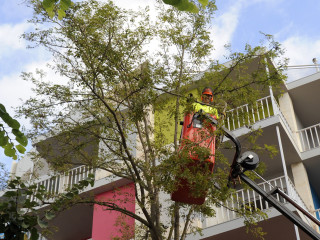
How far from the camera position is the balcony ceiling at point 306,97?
1838 centimetres

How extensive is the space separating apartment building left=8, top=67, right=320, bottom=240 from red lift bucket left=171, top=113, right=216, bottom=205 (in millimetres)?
2112

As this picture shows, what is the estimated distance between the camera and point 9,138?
16.3ft

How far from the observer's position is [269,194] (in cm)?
875

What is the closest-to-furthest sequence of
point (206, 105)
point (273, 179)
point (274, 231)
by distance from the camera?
point (206, 105) → point (274, 231) → point (273, 179)

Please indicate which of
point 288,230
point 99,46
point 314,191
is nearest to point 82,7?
point 99,46

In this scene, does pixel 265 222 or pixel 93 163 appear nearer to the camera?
pixel 93 163

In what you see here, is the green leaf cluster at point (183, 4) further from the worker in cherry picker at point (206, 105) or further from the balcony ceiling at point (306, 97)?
the balcony ceiling at point (306, 97)

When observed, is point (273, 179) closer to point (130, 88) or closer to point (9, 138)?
point (130, 88)

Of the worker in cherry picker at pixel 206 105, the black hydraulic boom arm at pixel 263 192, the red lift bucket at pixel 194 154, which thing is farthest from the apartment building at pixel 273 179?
the black hydraulic boom arm at pixel 263 192

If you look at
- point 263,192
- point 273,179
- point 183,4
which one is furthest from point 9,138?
point 273,179

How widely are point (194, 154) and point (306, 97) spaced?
925 cm

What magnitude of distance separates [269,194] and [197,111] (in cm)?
310

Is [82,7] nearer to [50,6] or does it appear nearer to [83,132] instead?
[83,132]

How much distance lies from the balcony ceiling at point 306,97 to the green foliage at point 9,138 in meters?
14.6
